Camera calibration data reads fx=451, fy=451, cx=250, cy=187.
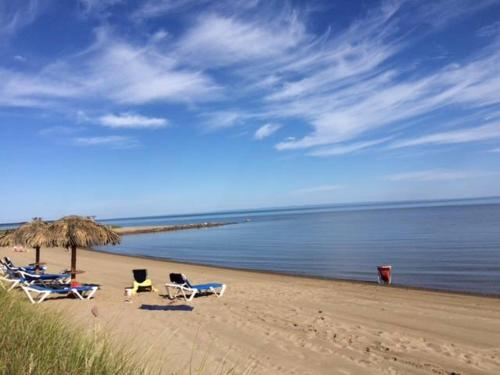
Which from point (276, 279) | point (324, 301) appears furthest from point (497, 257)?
point (324, 301)

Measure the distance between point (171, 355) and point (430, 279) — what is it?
11.8 m

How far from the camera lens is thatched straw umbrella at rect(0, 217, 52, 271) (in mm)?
13603

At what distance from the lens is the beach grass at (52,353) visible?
120 inches

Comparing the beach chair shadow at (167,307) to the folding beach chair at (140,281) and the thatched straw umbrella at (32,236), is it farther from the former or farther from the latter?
the thatched straw umbrella at (32,236)

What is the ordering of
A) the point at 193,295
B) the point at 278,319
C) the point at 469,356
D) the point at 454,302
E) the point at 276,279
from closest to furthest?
the point at 469,356 → the point at 278,319 → the point at 454,302 → the point at 193,295 → the point at 276,279

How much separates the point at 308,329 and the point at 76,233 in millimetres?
8140

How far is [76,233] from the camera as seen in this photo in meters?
13.5

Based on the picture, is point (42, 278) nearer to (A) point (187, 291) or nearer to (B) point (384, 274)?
(A) point (187, 291)

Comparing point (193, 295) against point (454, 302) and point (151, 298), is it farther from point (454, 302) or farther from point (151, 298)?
point (454, 302)

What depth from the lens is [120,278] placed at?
1777 cm

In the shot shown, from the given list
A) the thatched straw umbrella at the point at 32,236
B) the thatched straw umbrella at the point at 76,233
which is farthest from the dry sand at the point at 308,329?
the thatched straw umbrella at the point at 32,236

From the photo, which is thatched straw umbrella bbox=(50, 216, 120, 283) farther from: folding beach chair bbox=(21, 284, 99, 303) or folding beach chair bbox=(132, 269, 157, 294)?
folding beach chair bbox=(132, 269, 157, 294)

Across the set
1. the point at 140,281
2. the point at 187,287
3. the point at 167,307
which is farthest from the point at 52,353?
the point at 140,281

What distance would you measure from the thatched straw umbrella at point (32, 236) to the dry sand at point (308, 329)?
2502 mm
